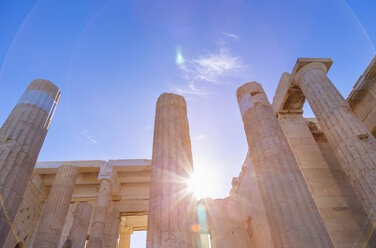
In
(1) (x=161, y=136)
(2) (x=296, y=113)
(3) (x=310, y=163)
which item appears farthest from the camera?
(2) (x=296, y=113)

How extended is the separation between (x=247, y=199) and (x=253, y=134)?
815 cm

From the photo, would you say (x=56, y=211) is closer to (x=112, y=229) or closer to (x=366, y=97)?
(x=112, y=229)

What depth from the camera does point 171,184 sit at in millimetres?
5484

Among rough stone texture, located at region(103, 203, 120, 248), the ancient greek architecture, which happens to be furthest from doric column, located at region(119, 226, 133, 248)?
rough stone texture, located at region(103, 203, 120, 248)

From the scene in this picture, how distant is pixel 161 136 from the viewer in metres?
6.52

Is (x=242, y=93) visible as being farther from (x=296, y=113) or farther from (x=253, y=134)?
(x=296, y=113)

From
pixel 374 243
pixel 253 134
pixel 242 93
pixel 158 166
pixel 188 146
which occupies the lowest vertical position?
pixel 374 243

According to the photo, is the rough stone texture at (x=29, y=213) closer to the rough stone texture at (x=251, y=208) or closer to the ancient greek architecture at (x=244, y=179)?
the ancient greek architecture at (x=244, y=179)

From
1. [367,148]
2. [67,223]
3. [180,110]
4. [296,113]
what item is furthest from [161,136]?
[67,223]

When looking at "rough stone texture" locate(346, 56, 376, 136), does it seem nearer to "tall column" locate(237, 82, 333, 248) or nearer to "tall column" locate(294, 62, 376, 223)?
"tall column" locate(294, 62, 376, 223)

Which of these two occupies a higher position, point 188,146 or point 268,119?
point 268,119

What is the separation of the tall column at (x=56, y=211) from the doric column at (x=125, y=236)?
6.98 metres

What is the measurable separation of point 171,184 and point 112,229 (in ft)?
36.9

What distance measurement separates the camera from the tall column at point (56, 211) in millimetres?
10763
